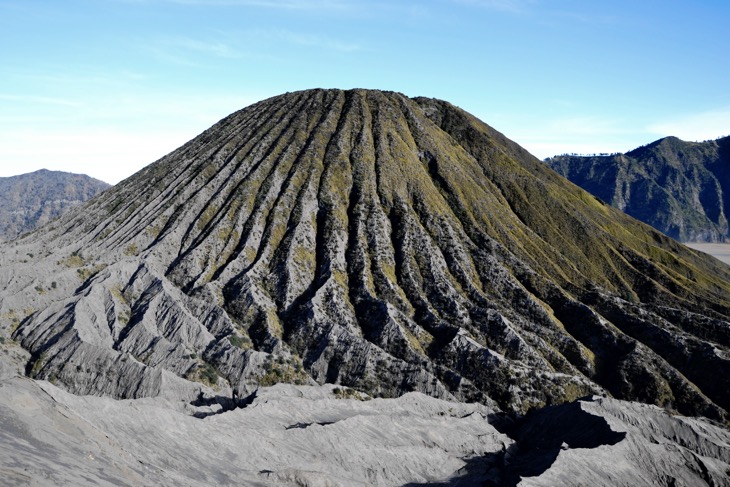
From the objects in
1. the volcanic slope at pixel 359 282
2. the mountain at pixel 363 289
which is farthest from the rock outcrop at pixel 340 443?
the volcanic slope at pixel 359 282

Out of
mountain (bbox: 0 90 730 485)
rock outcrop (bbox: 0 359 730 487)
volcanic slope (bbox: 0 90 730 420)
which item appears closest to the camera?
rock outcrop (bbox: 0 359 730 487)

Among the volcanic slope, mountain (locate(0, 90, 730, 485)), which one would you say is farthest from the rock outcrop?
the volcanic slope

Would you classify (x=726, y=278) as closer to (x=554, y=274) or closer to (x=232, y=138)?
(x=554, y=274)

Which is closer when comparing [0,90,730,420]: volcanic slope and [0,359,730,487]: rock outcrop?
[0,359,730,487]: rock outcrop

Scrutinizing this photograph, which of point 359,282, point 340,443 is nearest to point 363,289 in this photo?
point 359,282

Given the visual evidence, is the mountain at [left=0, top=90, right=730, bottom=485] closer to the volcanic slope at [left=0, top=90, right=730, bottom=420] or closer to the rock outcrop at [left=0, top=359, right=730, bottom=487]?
the volcanic slope at [left=0, top=90, right=730, bottom=420]

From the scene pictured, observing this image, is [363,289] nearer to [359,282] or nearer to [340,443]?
[359,282]

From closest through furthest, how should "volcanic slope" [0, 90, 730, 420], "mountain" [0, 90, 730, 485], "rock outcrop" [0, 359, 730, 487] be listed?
"rock outcrop" [0, 359, 730, 487] < "mountain" [0, 90, 730, 485] < "volcanic slope" [0, 90, 730, 420]
